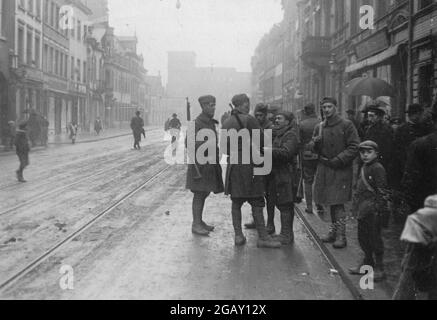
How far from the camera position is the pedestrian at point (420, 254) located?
11.9 ft

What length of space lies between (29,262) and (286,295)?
2738 millimetres

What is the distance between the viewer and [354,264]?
5.77 metres

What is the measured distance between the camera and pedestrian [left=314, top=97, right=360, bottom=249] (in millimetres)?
6543

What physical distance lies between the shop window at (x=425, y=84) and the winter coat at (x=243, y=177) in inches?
328

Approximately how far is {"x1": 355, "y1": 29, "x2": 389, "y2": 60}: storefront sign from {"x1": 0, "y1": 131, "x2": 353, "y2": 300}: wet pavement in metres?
9.43

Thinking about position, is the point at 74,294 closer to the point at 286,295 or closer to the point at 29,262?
the point at 29,262

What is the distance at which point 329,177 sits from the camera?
6652 millimetres

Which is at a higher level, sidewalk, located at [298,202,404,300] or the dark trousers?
the dark trousers

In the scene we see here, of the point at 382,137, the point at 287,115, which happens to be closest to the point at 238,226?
the point at 287,115

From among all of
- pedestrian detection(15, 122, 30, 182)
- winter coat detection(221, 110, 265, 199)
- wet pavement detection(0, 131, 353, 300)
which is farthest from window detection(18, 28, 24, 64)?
winter coat detection(221, 110, 265, 199)

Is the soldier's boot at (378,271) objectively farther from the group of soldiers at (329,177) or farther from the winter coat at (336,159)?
the winter coat at (336,159)

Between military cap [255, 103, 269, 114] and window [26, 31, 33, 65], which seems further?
window [26, 31, 33, 65]

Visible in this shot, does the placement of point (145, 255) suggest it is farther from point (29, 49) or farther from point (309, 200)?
point (29, 49)

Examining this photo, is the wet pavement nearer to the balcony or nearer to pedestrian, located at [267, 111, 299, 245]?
pedestrian, located at [267, 111, 299, 245]
